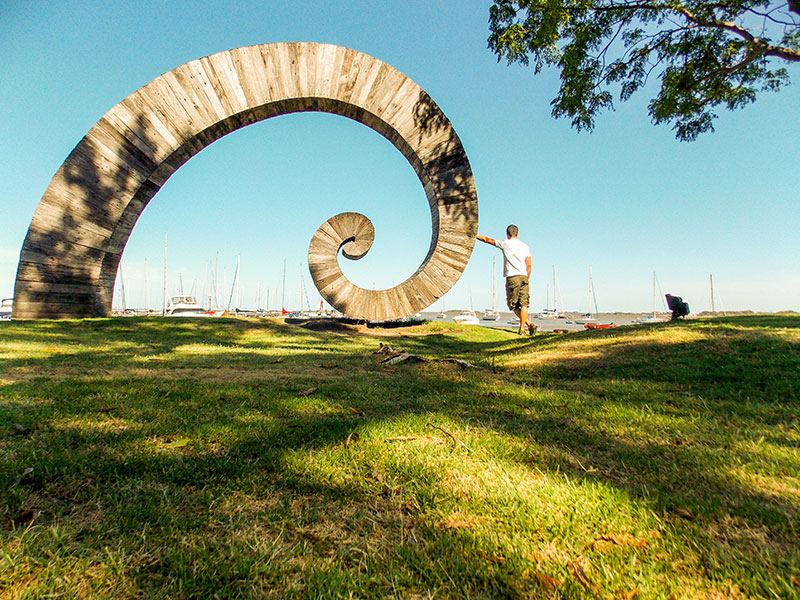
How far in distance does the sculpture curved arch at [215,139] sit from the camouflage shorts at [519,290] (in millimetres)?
1710

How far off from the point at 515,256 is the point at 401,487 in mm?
7426

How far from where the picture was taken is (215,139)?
978 centimetres

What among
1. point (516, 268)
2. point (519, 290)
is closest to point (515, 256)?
point (516, 268)

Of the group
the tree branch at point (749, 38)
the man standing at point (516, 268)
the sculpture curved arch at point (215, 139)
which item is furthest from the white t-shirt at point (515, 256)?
the tree branch at point (749, 38)

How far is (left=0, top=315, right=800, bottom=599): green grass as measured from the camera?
117cm

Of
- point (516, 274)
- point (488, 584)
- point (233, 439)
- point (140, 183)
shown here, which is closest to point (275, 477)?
point (233, 439)

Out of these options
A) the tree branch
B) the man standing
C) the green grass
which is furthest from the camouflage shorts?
the tree branch

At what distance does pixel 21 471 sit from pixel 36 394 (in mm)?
1542

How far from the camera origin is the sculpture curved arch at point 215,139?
8.41 metres

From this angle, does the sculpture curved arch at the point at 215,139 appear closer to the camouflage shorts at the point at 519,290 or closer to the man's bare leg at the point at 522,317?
the camouflage shorts at the point at 519,290

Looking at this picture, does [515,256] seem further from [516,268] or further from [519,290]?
[519,290]

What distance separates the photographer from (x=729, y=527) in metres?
1.40

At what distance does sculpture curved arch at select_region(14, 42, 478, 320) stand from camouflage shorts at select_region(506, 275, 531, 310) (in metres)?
1.71

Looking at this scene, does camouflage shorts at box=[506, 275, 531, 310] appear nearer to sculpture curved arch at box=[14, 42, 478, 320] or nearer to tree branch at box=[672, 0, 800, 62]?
sculpture curved arch at box=[14, 42, 478, 320]
